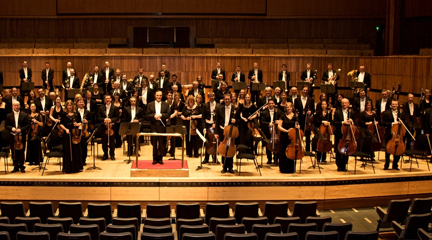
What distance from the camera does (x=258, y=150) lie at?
12.5 meters

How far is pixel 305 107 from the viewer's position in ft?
39.4

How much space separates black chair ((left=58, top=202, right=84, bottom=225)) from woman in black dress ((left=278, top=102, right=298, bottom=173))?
13.9ft

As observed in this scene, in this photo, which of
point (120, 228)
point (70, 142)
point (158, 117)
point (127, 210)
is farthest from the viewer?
point (158, 117)

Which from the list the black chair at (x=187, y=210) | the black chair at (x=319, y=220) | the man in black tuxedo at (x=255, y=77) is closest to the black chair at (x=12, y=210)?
the black chair at (x=187, y=210)

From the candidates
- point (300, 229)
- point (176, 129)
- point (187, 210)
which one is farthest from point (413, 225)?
point (176, 129)

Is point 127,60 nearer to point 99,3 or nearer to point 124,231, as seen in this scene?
point 99,3

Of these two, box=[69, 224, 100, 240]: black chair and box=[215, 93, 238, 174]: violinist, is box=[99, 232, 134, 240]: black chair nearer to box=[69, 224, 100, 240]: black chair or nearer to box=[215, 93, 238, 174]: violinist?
box=[69, 224, 100, 240]: black chair

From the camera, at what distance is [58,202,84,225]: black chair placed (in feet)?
25.2

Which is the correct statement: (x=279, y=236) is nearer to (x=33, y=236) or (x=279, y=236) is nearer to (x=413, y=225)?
(x=413, y=225)

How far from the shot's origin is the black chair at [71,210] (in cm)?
769

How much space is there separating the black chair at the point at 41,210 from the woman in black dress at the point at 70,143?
2458mm

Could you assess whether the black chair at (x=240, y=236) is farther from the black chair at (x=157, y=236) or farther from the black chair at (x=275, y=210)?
the black chair at (x=275, y=210)

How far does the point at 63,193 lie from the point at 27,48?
10.8 metres

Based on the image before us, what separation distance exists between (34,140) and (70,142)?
3.43 feet
